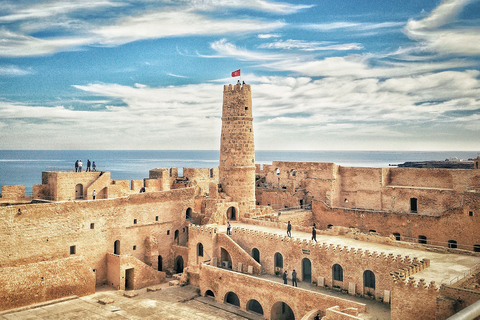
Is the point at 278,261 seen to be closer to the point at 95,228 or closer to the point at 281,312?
the point at 281,312

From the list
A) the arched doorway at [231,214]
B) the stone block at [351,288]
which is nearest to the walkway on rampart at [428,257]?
the stone block at [351,288]

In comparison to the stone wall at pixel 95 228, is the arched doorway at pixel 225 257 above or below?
below

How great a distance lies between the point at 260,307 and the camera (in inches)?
1022

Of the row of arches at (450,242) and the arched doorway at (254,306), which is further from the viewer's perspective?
the row of arches at (450,242)

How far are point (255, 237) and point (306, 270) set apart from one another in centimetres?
432

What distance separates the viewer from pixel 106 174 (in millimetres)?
34250

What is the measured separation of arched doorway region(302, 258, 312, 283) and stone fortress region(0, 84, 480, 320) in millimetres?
66

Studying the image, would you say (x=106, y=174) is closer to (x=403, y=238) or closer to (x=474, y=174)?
(x=403, y=238)

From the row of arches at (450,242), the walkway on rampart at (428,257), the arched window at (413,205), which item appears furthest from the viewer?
the arched window at (413,205)

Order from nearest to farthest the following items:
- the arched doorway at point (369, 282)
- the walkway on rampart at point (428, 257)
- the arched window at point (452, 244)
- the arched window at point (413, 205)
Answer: the walkway on rampart at point (428, 257) → the arched doorway at point (369, 282) → the arched window at point (452, 244) → the arched window at point (413, 205)

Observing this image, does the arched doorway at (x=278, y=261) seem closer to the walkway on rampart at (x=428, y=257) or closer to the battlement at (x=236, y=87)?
the walkway on rampart at (x=428, y=257)

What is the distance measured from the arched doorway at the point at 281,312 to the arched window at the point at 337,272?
350 centimetres

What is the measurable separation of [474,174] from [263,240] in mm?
17077

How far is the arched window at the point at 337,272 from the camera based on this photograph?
24.3m
